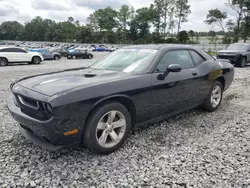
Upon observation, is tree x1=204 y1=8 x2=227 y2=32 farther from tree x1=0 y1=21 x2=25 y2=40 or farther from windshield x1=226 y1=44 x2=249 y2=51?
tree x1=0 y1=21 x2=25 y2=40

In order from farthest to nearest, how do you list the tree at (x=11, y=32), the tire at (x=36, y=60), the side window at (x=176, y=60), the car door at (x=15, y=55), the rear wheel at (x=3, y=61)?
the tree at (x=11, y=32), the tire at (x=36, y=60), the car door at (x=15, y=55), the rear wheel at (x=3, y=61), the side window at (x=176, y=60)

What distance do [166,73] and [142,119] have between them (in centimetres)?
83

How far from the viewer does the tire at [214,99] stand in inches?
181

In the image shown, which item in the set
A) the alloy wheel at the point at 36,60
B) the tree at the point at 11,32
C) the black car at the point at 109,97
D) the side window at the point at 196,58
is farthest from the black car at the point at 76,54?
the tree at the point at 11,32

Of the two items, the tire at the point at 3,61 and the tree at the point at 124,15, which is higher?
the tree at the point at 124,15

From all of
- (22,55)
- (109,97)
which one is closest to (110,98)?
(109,97)

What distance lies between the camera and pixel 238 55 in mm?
13094

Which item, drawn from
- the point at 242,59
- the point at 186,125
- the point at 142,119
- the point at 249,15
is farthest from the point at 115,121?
the point at 249,15

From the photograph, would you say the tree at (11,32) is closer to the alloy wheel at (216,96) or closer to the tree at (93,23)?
the tree at (93,23)

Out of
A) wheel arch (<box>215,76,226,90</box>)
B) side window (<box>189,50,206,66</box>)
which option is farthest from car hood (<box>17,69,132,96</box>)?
wheel arch (<box>215,76,226,90</box>)

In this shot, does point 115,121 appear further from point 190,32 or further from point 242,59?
point 190,32

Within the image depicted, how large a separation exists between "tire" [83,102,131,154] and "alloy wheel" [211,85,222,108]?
2468 millimetres

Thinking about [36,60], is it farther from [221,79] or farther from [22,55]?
[221,79]

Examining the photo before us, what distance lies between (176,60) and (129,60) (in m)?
0.87
